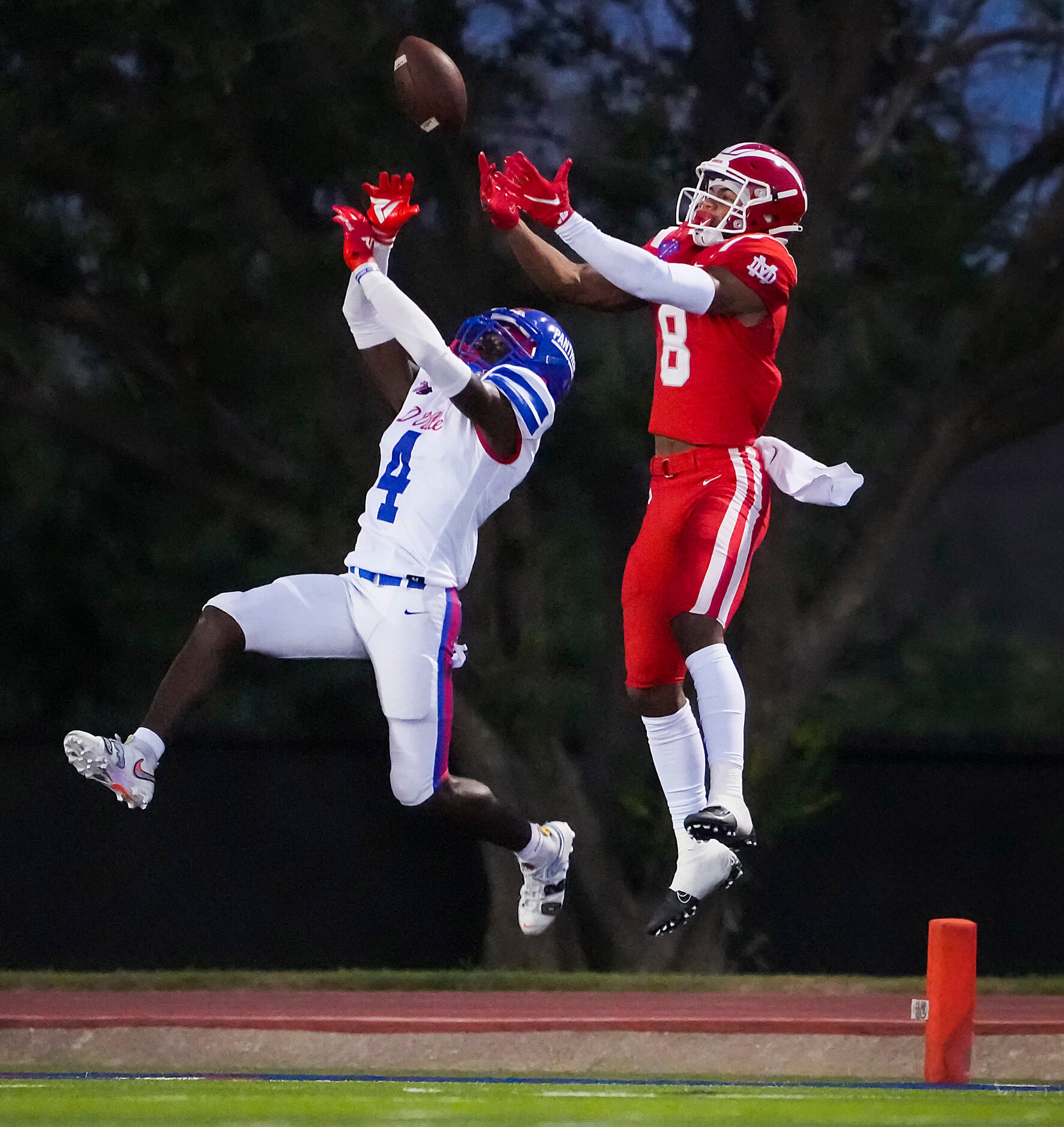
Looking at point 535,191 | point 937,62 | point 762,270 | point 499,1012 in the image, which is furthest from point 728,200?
point 937,62

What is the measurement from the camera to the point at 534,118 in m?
10.0

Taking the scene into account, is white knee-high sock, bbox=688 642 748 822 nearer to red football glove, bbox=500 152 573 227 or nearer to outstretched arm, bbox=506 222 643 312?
outstretched arm, bbox=506 222 643 312

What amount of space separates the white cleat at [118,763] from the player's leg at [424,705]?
626 millimetres

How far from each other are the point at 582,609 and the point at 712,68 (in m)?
2.82

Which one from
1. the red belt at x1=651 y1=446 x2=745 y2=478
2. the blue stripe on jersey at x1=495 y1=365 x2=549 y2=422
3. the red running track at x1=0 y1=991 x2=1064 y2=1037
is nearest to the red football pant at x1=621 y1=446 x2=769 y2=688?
the red belt at x1=651 y1=446 x2=745 y2=478

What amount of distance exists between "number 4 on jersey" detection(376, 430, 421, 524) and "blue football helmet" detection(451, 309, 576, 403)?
0.27 metres

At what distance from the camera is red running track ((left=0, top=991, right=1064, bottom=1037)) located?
796 cm

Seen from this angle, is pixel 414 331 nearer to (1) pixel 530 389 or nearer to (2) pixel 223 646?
(1) pixel 530 389

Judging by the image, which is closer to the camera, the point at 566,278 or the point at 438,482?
the point at 566,278

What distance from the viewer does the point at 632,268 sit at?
4.71 m

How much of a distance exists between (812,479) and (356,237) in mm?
1291

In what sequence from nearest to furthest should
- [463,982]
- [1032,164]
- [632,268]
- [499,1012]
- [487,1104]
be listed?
[632,268], [487,1104], [499,1012], [463,982], [1032,164]

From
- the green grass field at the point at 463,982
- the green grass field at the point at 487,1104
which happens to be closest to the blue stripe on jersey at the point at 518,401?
the green grass field at the point at 487,1104

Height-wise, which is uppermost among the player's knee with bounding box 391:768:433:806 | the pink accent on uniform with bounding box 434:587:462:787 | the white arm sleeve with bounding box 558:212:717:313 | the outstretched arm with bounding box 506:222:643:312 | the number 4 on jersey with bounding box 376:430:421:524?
the white arm sleeve with bounding box 558:212:717:313
